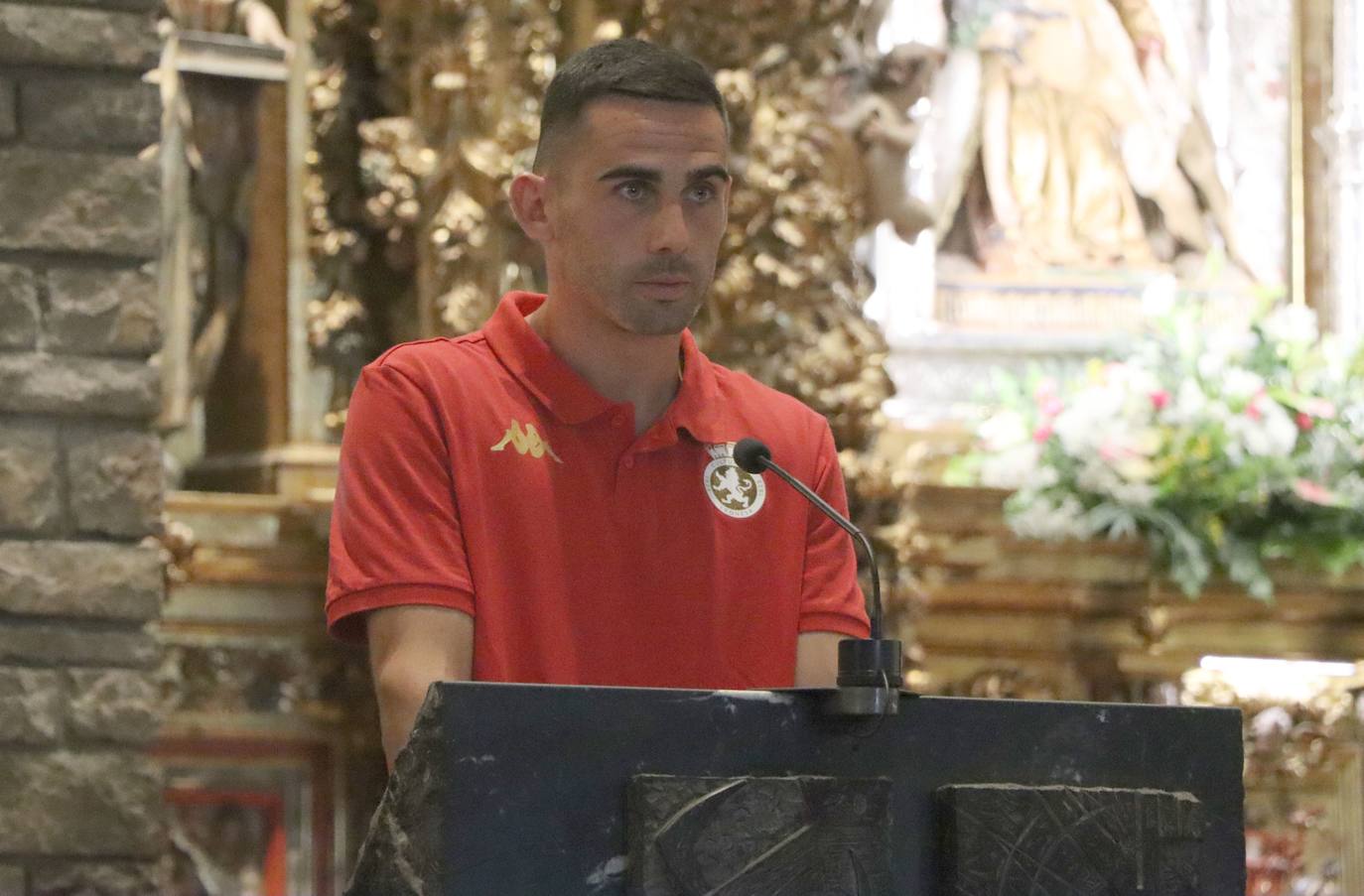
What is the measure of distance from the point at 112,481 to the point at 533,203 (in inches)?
63.5

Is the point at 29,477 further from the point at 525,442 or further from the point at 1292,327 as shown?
the point at 1292,327

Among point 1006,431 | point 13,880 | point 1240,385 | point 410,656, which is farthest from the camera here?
point 1006,431

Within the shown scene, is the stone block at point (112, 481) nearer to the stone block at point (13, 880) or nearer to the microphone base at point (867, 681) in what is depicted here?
the stone block at point (13, 880)

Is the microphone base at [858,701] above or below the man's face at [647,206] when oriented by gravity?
below

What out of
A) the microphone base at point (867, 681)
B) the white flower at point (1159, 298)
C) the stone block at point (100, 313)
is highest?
the white flower at point (1159, 298)

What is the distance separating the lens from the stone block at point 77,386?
4.05 meters

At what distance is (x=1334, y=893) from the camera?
6.82 metres

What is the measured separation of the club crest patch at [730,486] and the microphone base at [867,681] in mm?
612

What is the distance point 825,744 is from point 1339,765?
16.8ft

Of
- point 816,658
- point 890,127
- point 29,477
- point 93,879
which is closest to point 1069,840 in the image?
point 816,658

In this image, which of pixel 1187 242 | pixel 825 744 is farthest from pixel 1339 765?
pixel 825 744

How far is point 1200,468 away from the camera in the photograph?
21.2 feet

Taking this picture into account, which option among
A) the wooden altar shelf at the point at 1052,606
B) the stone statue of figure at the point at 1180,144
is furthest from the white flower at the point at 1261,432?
the stone statue of figure at the point at 1180,144

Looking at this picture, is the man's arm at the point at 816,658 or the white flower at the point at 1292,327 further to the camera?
the white flower at the point at 1292,327
